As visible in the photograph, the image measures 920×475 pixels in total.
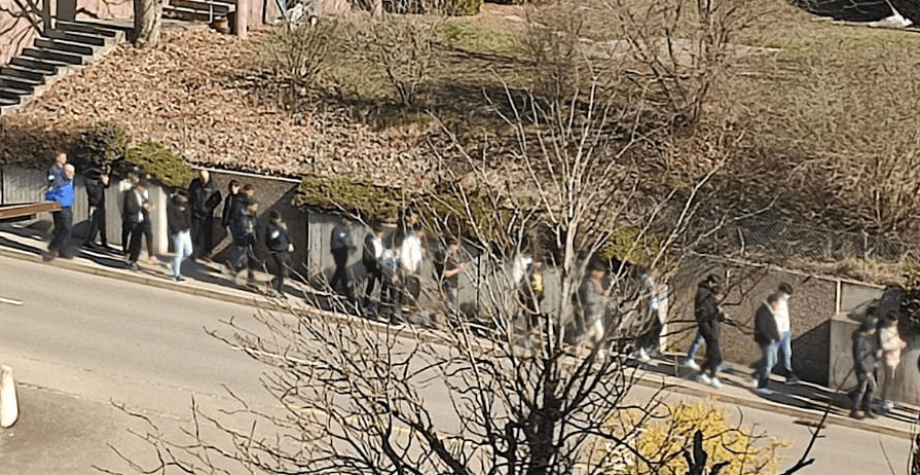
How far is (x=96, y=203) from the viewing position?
23.9m

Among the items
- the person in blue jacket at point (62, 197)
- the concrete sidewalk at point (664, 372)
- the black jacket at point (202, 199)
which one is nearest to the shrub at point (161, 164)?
the black jacket at point (202, 199)

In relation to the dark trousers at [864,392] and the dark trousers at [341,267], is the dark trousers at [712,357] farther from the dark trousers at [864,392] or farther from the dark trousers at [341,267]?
the dark trousers at [341,267]

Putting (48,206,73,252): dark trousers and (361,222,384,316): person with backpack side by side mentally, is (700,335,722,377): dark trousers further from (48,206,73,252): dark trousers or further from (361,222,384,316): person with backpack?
A: (48,206,73,252): dark trousers

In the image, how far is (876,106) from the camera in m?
23.0

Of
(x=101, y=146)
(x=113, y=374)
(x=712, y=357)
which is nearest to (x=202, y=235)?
(x=101, y=146)

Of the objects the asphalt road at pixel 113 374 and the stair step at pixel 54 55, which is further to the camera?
the stair step at pixel 54 55

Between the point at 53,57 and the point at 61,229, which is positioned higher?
the point at 53,57

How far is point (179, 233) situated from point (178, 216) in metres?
0.25

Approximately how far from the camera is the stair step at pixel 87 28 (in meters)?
29.6

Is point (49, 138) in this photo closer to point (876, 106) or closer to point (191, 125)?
point (191, 125)

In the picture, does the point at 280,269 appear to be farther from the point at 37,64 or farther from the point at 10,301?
the point at 37,64

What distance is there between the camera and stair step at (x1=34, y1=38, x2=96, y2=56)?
29062 mm

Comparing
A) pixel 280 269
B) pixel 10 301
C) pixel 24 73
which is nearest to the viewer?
pixel 10 301

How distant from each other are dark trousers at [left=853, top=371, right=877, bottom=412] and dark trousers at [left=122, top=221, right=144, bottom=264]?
10663 mm
